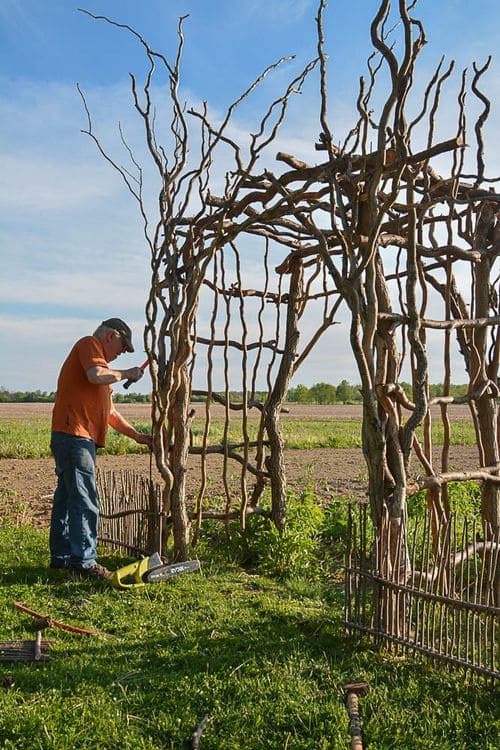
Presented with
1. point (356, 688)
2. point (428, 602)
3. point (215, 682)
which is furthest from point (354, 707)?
point (428, 602)

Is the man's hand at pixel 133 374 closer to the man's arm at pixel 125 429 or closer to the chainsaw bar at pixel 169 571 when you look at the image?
the man's arm at pixel 125 429

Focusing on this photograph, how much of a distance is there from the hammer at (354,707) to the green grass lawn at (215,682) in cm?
3

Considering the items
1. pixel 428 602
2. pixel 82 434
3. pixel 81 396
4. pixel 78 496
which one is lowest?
pixel 428 602

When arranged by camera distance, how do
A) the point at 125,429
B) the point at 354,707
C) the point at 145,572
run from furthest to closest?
the point at 125,429 < the point at 145,572 < the point at 354,707

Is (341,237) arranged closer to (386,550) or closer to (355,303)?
(355,303)

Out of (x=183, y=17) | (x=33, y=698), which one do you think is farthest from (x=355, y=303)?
(x=183, y=17)

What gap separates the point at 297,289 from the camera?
5586mm

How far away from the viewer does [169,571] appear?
464 cm

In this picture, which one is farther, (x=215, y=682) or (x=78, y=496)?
(x=78, y=496)

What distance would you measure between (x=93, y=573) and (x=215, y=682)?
1.87 m

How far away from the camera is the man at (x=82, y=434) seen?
467 centimetres

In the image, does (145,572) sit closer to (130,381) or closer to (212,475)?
(130,381)

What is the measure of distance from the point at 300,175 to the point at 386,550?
7.82ft

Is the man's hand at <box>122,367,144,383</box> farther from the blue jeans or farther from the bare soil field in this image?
the bare soil field
